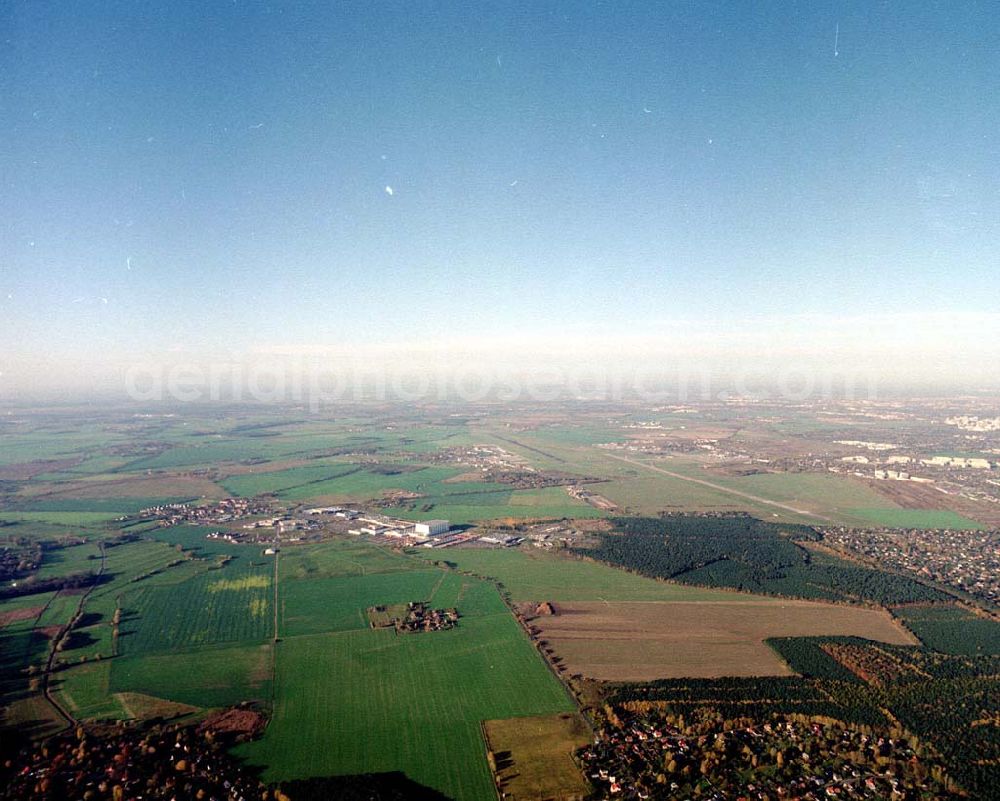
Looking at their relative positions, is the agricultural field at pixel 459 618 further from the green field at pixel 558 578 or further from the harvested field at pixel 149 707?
the green field at pixel 558 578

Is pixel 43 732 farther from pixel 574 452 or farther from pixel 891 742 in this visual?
pixel 574 452

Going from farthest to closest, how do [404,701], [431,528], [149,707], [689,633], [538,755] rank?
[431,528] → [689,633] → [404,701] → [149,707] → [538,755]

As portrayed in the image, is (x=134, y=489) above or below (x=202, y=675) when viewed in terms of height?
above

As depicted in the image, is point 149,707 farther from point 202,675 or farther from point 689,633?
point 689,633

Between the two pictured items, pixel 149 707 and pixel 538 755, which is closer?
pixel 538 755

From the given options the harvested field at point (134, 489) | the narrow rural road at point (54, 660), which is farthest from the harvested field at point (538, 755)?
the harvested field at point (134, 489)

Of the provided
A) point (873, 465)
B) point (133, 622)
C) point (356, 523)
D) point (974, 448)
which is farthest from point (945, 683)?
point (974, 448)

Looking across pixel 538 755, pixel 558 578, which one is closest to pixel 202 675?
pixel 538 755

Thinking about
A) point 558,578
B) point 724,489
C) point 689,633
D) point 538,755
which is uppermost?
point 538,755
